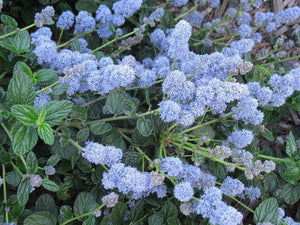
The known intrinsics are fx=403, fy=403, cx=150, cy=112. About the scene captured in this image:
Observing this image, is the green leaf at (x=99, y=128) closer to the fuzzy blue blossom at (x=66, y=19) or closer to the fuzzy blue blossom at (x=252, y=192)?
the fuzzy blue blossom at (x=66, y=19)

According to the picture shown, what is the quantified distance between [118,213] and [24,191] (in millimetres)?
433

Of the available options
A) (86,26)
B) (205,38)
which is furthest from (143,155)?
(205,38)

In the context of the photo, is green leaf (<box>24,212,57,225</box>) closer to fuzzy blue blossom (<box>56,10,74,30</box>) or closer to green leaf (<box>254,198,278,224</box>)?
green leaf (<box>254,198,278,224</box>)

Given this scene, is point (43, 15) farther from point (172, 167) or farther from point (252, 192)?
point (252, 192)

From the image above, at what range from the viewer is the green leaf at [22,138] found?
1.56 m

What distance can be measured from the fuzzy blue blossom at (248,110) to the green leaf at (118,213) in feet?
2.25

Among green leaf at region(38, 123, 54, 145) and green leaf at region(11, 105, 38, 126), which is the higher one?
green leaf at region(11, 105, 38, 126)

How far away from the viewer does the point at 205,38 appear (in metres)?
2.78

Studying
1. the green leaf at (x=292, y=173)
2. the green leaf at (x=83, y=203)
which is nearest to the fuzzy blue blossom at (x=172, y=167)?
the green leaf at (x=83, y=203)

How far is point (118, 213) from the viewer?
1.86 m

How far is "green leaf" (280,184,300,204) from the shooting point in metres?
2.17

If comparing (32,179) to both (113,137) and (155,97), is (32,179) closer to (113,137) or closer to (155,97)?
(113,137)

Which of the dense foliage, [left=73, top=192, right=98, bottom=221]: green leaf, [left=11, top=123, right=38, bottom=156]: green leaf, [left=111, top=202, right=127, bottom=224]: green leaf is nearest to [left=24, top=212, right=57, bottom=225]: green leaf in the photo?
the dense foliage

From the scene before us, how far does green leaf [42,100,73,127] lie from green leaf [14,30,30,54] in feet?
1.60
